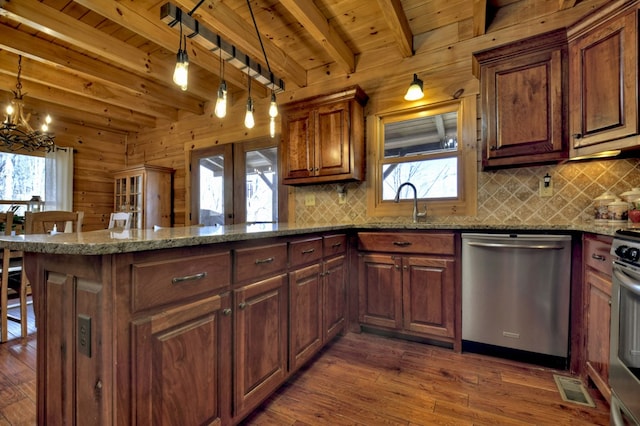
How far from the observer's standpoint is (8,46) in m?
2.61

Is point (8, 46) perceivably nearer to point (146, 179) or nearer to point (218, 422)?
point (146, 179)

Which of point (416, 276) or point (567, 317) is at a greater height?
point (416, 276)

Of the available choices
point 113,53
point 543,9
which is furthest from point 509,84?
point 113,53

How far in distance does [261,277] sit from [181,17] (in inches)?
50.2

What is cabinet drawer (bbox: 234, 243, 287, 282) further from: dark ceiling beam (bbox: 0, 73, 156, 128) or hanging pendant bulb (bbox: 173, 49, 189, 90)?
dark ceiling beam (bbox: 0, 73, 156, 128)

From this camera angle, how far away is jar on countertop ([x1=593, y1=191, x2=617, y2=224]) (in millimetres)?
2010

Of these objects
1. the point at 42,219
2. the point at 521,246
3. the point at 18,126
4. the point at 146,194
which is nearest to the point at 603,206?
the point at 521,246

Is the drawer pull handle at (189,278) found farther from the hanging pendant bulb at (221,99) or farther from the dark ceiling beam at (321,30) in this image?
the dark ceiling beam at (321,30)

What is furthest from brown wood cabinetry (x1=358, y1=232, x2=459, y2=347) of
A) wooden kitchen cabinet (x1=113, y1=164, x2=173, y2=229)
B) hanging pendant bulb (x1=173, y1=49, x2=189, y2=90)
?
wooden kitchen cabinet (x1=113, y1=164, x2=173, y2=229)

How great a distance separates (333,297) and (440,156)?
5.37 feet

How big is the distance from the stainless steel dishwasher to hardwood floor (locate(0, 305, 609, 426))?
182mm

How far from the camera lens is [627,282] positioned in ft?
3.92

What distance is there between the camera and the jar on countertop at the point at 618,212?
6.30ft

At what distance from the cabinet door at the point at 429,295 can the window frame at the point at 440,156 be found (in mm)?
703
